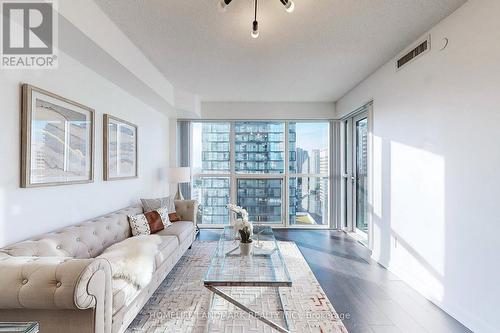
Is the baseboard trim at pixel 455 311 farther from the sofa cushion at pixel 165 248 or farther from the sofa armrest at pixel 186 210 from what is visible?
the sofa armrest at pixel 186 210

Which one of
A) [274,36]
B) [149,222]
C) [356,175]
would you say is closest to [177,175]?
[149,222]

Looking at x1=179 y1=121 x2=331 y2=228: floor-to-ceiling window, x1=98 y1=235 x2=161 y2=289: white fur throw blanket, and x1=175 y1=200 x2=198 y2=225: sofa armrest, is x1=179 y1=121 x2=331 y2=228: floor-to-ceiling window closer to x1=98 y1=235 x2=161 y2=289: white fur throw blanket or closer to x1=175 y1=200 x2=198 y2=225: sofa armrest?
x1=175 y1=200 x2=198 y2=225: sofa armrest

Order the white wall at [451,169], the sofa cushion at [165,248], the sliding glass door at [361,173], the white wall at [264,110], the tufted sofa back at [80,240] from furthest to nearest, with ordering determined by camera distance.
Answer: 1. the white wall at [264,110]
2. the sliding glass door at [361,173]
3. the sofa cushion at [165,248]
4. the white wall at [451,169]
5. the tufted sofa back at [80,240]

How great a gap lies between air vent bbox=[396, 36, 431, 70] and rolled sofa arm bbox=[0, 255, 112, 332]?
341 centimetres

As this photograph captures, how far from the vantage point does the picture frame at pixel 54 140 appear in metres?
2.01

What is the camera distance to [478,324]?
80.4 inches

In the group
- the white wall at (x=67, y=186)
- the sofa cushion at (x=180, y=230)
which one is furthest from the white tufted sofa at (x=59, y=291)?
the sofa cushion at (x=180, y=230)

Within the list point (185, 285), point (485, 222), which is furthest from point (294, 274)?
point (485, 222)

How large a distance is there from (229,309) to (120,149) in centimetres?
244

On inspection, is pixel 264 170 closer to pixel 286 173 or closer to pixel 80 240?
pixel 286 173

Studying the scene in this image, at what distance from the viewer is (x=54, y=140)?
7.51 feet

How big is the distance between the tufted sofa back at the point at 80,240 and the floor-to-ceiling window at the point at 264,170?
2613 millimetres

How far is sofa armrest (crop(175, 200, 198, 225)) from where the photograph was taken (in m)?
4.10

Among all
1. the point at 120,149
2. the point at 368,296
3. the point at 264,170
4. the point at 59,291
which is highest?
the point at 120,149
